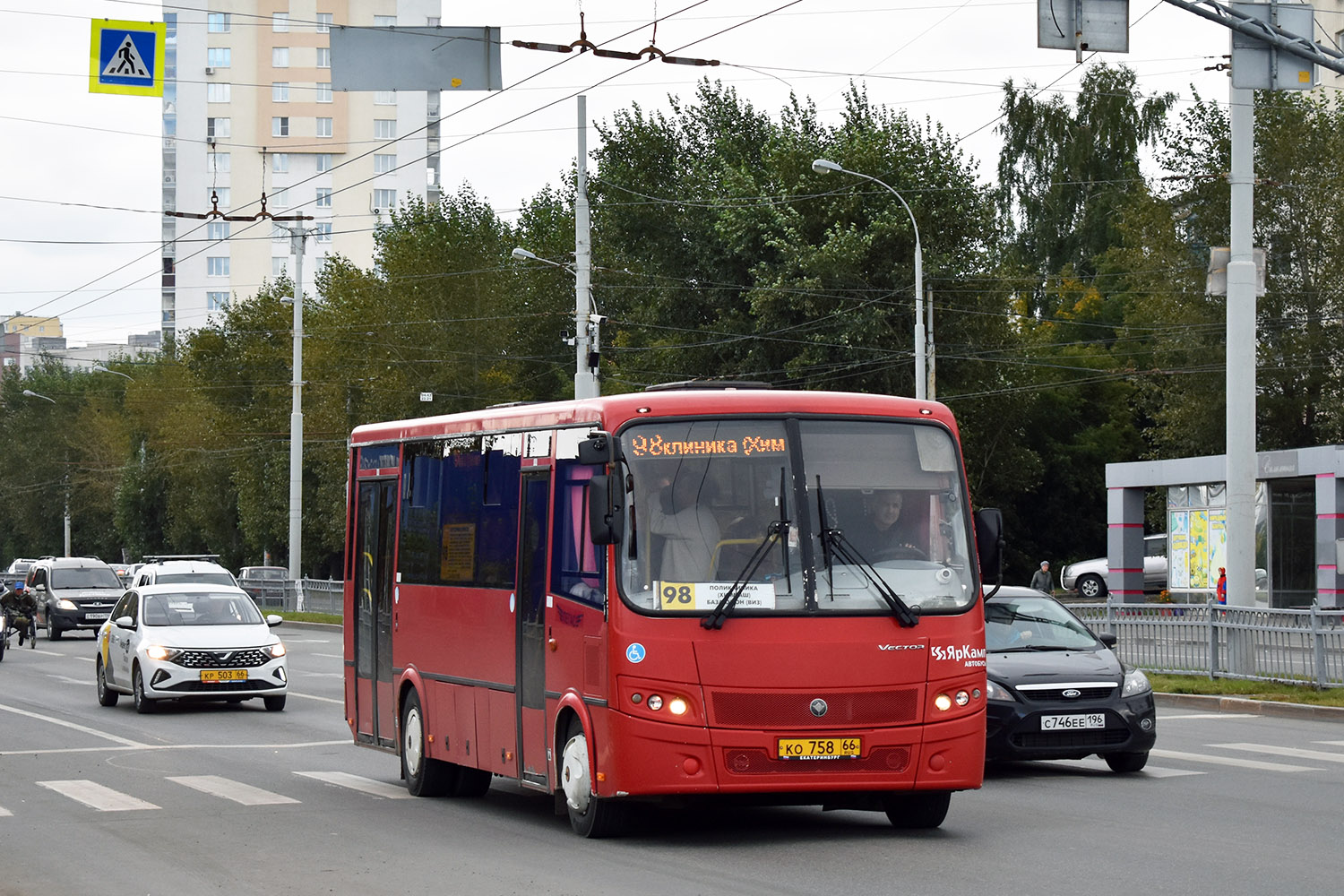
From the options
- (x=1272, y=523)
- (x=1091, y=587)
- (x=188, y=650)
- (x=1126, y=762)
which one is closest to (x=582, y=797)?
(x=1126, y=762)

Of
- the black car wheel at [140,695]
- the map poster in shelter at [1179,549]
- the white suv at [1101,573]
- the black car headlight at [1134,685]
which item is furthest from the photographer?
the white suv at [1101,573]

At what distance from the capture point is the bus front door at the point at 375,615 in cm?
1497

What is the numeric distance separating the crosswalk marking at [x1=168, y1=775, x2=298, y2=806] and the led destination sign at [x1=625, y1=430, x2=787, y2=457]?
14.5 ft

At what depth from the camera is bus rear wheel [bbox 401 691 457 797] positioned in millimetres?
14055

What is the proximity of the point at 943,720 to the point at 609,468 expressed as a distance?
2.43m

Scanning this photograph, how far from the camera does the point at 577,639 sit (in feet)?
36.8

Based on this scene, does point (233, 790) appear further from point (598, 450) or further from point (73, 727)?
point (73, 727)

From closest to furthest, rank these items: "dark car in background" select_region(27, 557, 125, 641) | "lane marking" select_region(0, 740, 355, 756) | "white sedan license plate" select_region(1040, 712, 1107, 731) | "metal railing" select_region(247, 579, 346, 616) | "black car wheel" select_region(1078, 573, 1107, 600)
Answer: "white sedan license plate" select_region(1040, 712, 1107, 731) < "lane marking" select_region(0, 740, 355, 756) < "dark car in background" select_region(27, 557, 125, 641) < "metal railing" select_region(247, 579, 346, 616) < "black car wheel" select_region(1078, 573, 1107, 600)

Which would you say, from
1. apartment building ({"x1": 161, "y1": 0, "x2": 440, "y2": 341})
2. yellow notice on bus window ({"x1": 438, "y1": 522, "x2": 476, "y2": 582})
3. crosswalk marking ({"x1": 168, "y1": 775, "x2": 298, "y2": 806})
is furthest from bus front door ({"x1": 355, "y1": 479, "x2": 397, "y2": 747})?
apartment building ({"x1": 161, "y1": 0, "x2": 440, "y2": 341})

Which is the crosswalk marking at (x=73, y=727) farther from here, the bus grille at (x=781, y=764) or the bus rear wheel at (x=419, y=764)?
the bus grille at (x=781, y=764)

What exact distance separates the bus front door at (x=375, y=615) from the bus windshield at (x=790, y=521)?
4504mm

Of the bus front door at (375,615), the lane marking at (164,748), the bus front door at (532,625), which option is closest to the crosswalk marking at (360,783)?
the bus front door at (375,615)

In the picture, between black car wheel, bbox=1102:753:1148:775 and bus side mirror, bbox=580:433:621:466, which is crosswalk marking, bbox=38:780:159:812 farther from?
black car wheel, bbox=1102:753:1148:775

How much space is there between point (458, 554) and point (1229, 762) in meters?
7.32
